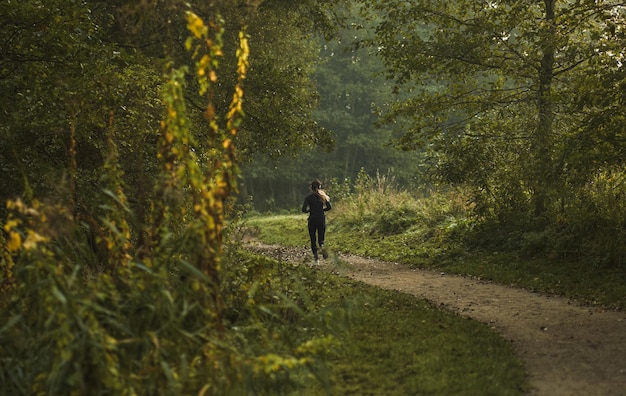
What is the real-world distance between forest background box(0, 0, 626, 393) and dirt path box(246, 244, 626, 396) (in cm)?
196

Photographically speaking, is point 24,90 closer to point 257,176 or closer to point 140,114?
point 140,114

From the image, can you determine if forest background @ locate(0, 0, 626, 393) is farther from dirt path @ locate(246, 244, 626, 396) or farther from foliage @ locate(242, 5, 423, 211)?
foliage @ locate(242, 5, 423, 211)

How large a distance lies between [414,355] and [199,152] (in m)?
7.53

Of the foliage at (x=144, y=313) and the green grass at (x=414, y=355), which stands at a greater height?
the foliage at (x=144, y=313)

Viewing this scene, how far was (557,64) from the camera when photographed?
1525 cm

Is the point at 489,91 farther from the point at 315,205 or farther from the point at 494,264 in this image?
the point at 315,205

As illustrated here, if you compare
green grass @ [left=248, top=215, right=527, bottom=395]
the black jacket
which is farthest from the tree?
green grass @ [left=248, top=215, right=527, bottom=395]

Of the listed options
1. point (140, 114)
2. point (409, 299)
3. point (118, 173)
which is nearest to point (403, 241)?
point (409, 299)

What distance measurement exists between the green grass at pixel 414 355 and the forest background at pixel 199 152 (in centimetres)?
107

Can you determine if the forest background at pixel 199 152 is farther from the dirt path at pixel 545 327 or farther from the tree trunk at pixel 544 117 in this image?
the dirt path at pixel 545 327

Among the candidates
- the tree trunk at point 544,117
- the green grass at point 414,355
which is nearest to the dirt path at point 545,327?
the green grass at point 414,355

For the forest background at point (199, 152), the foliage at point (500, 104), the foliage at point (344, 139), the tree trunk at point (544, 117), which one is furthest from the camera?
the foliage at point (344, 139)

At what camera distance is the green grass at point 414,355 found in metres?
6.07

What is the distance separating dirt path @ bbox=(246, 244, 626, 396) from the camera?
616cm
